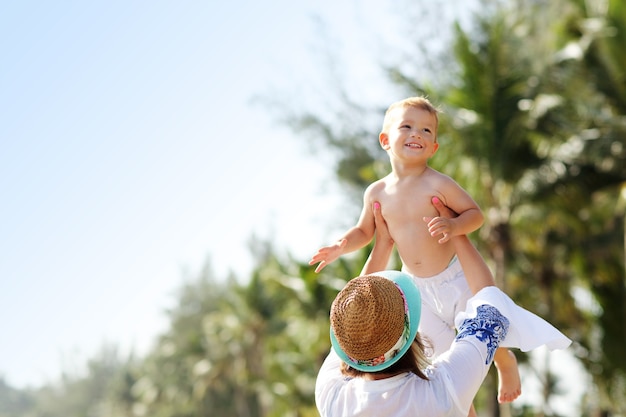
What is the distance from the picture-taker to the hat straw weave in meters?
2.54

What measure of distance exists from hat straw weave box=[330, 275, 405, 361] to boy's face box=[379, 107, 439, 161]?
85 centimetres

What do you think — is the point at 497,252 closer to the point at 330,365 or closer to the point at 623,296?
the point at 623,296

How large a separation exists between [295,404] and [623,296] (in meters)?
18.1

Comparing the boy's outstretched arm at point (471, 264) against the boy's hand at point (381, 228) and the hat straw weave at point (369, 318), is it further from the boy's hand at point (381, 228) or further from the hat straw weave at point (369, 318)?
the hat straw weave at point (369, 318)

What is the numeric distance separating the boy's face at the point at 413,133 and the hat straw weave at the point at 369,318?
2.78 ft

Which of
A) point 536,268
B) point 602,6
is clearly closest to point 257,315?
point 536,268

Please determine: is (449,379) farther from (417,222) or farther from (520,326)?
(417,222)

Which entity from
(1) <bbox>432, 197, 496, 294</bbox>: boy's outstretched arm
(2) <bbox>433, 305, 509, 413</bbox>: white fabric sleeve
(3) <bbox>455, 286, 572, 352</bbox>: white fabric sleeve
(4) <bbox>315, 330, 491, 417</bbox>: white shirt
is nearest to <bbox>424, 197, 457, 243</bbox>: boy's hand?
(1) <bbox>432, 197, 496, 294</bbox>: boy's outstretched arm

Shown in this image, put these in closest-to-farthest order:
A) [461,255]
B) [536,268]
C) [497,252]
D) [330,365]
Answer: [330,365] < [461,255] < [497,252] < [536,268]

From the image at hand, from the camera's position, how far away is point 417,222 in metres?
3.33

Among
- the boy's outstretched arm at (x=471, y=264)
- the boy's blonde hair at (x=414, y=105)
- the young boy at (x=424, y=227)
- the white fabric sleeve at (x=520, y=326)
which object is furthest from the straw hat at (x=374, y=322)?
the boy's blonde hair at (x=414, y=105)

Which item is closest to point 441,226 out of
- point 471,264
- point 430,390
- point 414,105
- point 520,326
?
point 471,264

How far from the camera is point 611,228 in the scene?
20.6 m

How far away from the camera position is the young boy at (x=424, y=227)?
327 centimetres
